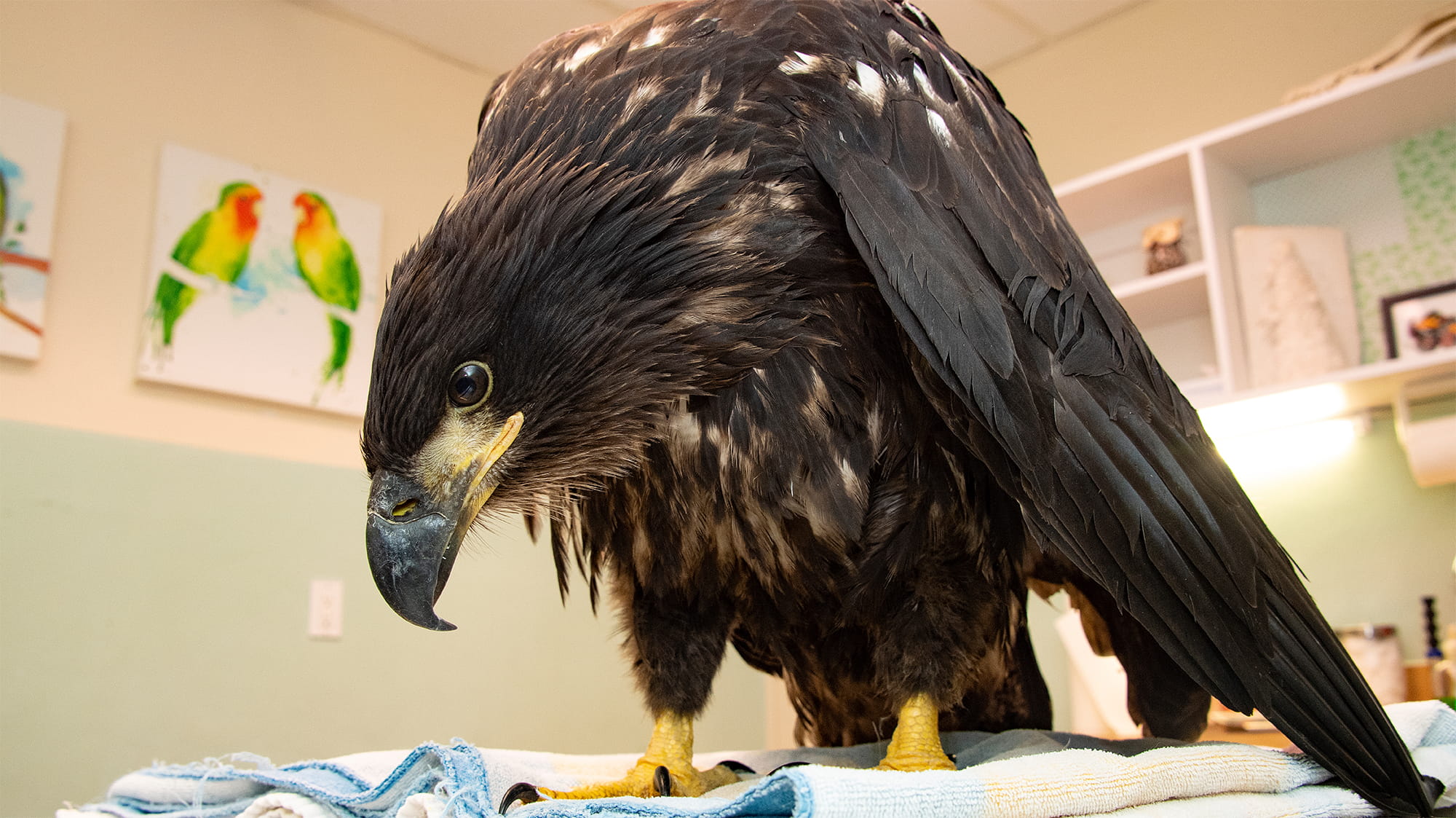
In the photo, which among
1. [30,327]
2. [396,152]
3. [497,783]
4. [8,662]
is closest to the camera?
[497,783]

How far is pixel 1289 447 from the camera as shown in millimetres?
2672

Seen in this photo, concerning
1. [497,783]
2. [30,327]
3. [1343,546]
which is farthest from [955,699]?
[30,327]

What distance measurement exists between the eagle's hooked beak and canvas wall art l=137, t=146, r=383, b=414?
2103 millimetres

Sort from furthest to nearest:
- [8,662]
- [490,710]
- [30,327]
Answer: [490,710] < [30,327] < [8,662]

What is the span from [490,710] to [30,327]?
4.99ft

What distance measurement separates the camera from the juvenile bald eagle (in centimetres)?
87

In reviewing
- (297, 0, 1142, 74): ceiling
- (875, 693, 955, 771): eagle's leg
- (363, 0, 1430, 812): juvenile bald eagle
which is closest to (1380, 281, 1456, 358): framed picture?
(297, 0, 1142, 74): ceiling

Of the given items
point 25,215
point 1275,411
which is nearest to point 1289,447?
point 1275,411

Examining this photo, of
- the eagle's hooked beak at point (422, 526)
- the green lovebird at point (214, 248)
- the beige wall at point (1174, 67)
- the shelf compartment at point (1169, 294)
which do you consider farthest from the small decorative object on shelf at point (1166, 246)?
the green lovebird at point (214, 248)

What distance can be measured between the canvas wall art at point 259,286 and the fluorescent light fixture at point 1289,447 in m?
2.44

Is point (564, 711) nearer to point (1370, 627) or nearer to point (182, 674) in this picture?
point (182, 674)

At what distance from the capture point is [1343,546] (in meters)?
2.53

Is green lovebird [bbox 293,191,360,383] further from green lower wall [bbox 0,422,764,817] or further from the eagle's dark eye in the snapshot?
the eagle's dark eye

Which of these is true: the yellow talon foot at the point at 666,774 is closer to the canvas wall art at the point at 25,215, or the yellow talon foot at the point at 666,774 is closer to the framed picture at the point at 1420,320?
the framed picture at the point at 1420,320
